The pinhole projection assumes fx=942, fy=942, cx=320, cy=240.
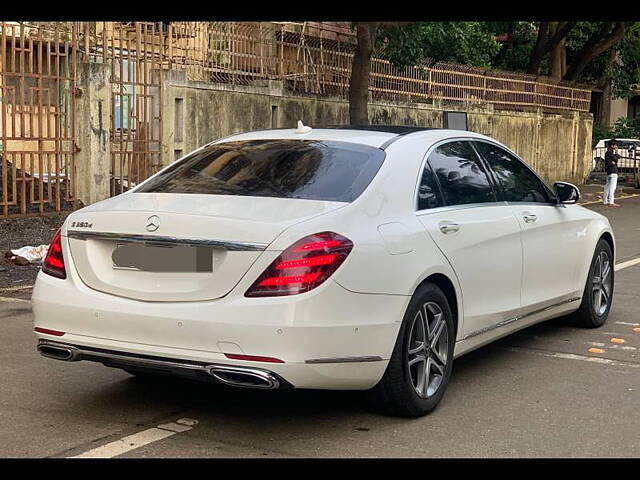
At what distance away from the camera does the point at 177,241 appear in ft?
14.9

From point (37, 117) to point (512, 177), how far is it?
7790 millimetres

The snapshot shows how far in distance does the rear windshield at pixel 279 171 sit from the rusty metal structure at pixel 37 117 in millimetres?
6761

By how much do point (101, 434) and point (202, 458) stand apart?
658 millimetres

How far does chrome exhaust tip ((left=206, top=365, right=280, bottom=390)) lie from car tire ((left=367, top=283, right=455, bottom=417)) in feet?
2.40

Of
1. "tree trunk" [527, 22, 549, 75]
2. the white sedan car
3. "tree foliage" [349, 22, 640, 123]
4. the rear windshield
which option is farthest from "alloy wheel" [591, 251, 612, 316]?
"tree trunk" [527, 22, 549, 75]

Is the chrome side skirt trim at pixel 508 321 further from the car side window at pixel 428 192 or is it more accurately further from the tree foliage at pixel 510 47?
the tree foliage at pixel 510 47

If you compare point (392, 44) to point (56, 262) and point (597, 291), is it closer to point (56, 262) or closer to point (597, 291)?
point (597, 291)

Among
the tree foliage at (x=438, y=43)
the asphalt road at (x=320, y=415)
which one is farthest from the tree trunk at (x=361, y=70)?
the asphalt road at (x=320, y=415)

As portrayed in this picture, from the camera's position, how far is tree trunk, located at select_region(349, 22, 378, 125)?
15.4 m

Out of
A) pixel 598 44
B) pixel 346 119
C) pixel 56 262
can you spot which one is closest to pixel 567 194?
pixel 56 262

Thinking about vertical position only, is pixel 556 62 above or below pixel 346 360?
above

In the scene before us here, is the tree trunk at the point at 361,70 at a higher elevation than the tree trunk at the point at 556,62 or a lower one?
lower

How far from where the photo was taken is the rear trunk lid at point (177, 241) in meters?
4.48
